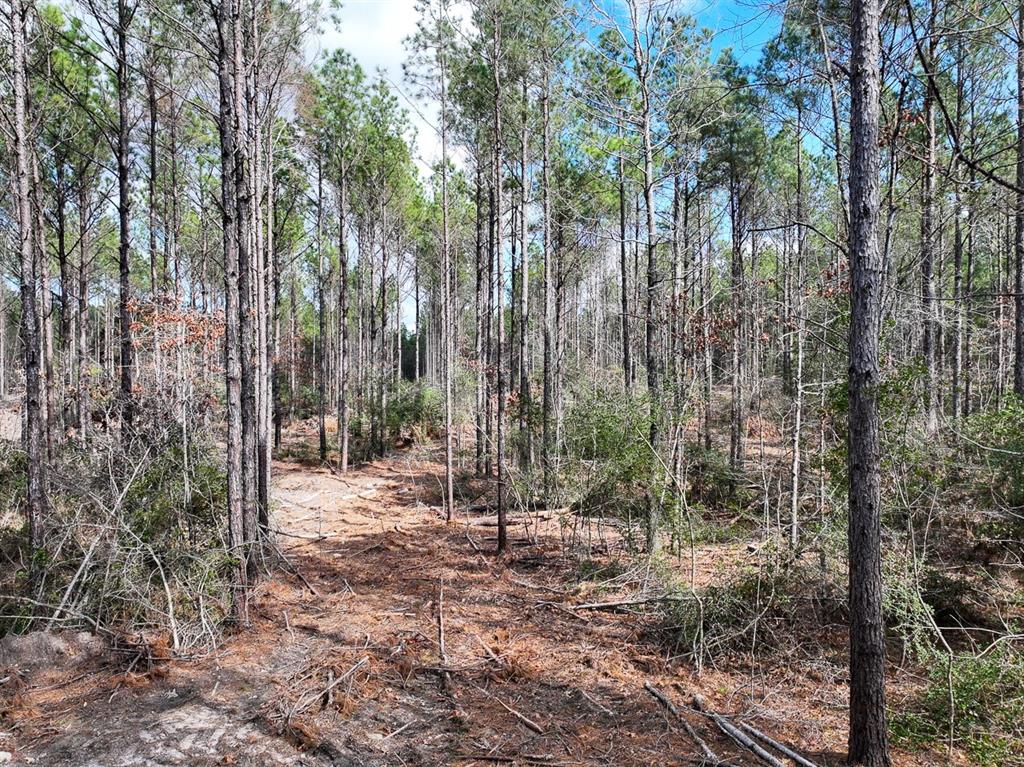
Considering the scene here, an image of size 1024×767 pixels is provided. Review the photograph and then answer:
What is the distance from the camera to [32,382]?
6.51m

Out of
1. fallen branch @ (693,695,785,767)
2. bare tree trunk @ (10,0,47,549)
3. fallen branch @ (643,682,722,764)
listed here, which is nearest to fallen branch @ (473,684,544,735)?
fallen branch @ (643,682,722,764)

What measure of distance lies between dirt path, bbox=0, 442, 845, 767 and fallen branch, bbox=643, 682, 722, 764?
0.05 meters

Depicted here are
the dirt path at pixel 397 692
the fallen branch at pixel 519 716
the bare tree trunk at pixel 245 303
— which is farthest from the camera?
the bare tree trunk at pixel 245 303

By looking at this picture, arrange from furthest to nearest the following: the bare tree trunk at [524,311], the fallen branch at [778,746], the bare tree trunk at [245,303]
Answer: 1. the bare tree trunk at [524,311]
2. the bare tree trunk at [245,303]
3. the fallen branch at [778,746]

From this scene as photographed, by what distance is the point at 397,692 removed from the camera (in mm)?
4781

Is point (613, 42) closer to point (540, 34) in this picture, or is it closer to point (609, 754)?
point (540, 34)

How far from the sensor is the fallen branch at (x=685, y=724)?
3.72 m

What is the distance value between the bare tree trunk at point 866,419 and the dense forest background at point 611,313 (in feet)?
0.06

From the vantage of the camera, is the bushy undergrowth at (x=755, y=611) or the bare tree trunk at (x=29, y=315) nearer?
the bushy undergrowth at (x=755, y=611)

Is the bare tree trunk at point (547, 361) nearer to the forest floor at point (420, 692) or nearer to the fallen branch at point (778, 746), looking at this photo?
the forest floor at point (420, 692)

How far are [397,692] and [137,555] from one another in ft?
9.73

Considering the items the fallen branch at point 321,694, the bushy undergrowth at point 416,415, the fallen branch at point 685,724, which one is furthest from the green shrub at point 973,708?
the bushy undergrowth at point 416,415

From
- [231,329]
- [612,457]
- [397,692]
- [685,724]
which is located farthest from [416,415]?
[685,724]

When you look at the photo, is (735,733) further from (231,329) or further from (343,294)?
(343,294)
